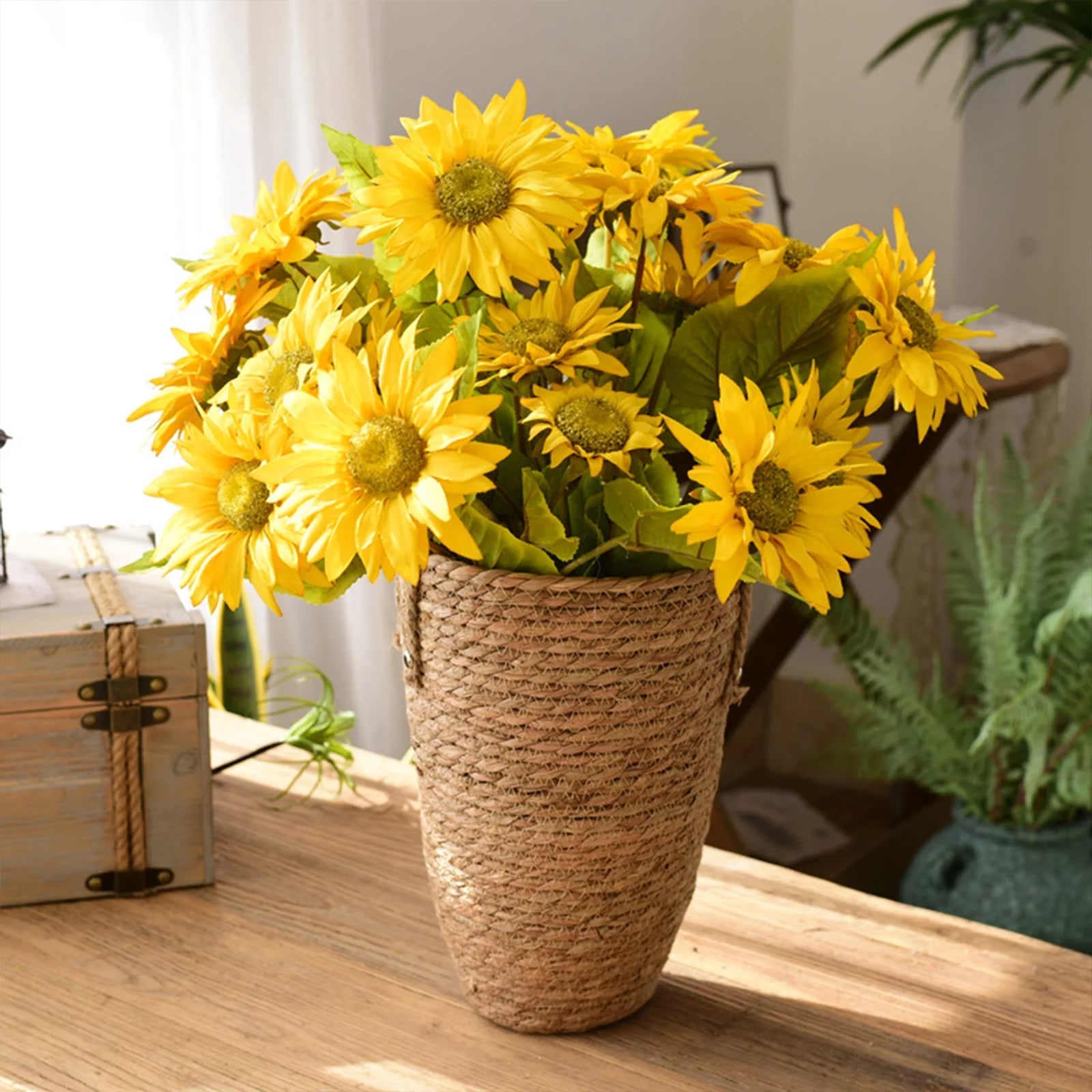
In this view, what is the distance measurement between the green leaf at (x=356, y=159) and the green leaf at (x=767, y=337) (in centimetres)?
18

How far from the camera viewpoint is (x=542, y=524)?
61 centimetres

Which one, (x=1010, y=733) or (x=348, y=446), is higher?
(x=348, y=446)

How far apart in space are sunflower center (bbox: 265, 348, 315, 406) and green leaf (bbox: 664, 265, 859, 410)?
0.17m

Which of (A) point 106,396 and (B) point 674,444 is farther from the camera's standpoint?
(A) point 106,396

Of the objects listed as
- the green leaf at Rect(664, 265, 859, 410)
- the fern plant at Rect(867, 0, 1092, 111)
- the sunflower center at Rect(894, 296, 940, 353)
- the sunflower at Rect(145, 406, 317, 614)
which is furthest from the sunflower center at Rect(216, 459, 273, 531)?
the fern plant at Rect(867, 0, 1092, 111)

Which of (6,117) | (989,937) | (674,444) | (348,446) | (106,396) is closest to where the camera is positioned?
(348,446)

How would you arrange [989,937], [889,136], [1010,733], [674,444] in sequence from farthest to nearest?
1. [889,136]
2. [1010,733]
3. [989,937]
4. [674,444]

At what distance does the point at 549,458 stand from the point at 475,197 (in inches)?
5.0

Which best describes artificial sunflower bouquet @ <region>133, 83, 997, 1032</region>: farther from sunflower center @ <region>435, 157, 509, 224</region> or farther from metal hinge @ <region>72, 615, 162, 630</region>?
metal hinge @ <region>72, 615, 162, 630</region>

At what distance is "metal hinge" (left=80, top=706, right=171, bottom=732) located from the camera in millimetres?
864

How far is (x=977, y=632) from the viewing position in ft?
6.50

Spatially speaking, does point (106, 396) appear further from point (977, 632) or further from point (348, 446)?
point (977, 632)

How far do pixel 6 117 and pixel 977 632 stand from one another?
1.49 m

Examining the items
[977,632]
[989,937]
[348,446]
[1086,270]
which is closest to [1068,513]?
[977,632]
